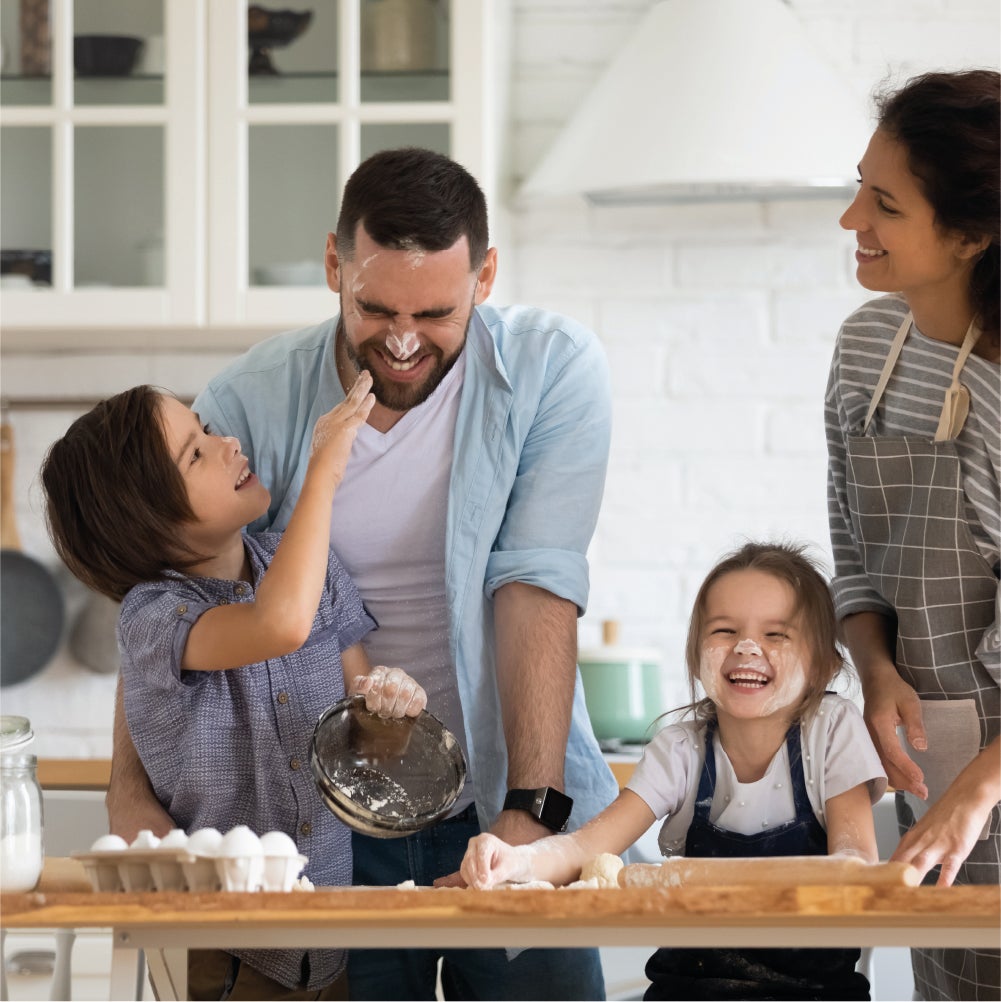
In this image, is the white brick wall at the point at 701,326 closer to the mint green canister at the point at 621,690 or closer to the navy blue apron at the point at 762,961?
the mint green canister at the point at 621,690

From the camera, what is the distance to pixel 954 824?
1208 millimetres

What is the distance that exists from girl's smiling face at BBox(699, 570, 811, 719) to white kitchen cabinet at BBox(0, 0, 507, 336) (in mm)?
1393

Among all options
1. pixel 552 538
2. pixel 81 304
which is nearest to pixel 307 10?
pixel 81 304

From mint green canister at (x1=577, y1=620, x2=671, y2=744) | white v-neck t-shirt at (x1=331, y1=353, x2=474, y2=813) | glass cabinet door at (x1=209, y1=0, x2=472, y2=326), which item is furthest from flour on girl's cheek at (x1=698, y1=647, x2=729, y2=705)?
glass cabinet door at (x1=209, y1=0, x2=472, y2=326)

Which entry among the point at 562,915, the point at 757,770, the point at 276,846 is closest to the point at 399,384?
the point at 757,770

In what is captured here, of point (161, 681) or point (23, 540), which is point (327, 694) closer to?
point (161, 681)

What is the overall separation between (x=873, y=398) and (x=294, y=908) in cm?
91

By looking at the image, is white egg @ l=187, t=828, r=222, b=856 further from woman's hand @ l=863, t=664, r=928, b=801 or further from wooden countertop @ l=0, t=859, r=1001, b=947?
woman's hand @ l=863, t=664, r=928, b=801

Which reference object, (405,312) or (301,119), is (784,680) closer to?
(405,312)

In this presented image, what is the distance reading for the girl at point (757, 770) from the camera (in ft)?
4.60

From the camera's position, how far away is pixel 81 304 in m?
2.79

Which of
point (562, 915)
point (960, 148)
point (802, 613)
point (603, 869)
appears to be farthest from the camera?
point (802, 613)

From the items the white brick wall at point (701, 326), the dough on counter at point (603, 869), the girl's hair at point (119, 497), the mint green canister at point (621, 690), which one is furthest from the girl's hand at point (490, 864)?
the white brick wall at point (701, 326)

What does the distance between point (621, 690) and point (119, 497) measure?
135 cm
